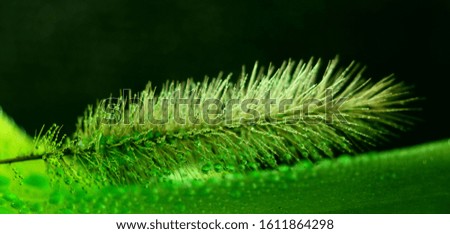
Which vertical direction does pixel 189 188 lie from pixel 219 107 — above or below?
below

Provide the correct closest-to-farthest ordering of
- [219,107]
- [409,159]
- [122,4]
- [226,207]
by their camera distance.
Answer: [219,107], [226,207], [409,159], [122,4]

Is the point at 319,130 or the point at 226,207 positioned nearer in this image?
the point at 319,130

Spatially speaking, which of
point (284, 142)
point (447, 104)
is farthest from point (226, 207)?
point (447, 104)

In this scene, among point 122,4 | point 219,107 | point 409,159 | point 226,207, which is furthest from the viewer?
point 122,4

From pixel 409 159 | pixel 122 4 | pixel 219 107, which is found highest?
pixel 122 4

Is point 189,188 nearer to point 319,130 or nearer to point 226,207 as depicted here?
point 226,207

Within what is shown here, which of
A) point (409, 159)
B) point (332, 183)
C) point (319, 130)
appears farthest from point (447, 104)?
point (319, 130)
